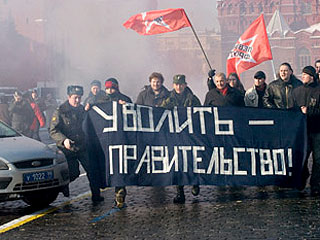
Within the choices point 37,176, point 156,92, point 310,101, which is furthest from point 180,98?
point 37,176

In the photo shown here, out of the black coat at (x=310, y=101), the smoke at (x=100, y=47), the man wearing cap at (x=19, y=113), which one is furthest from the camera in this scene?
the smoke at (x=100, y=47)

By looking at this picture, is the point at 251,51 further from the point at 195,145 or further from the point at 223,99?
the point at 195,145

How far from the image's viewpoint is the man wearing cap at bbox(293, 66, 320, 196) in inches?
323

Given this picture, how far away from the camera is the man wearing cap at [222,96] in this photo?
870cm

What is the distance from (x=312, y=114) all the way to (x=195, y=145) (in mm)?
1658

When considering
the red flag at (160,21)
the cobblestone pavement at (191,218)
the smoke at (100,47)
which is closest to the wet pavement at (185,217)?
the cobblestone pavement at (191,218)

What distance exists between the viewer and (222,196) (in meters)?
8.30

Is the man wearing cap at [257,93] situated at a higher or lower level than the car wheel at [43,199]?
higher

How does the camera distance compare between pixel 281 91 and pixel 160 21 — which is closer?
pixel 281 91

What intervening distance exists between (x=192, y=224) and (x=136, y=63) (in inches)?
2815

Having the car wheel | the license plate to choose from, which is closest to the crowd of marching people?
the car wheel

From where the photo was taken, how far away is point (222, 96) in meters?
8.73

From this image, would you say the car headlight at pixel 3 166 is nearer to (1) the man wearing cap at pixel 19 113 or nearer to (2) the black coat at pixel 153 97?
(2) the black coat at pixel 153 97

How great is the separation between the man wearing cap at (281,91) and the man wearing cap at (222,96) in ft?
1.88
